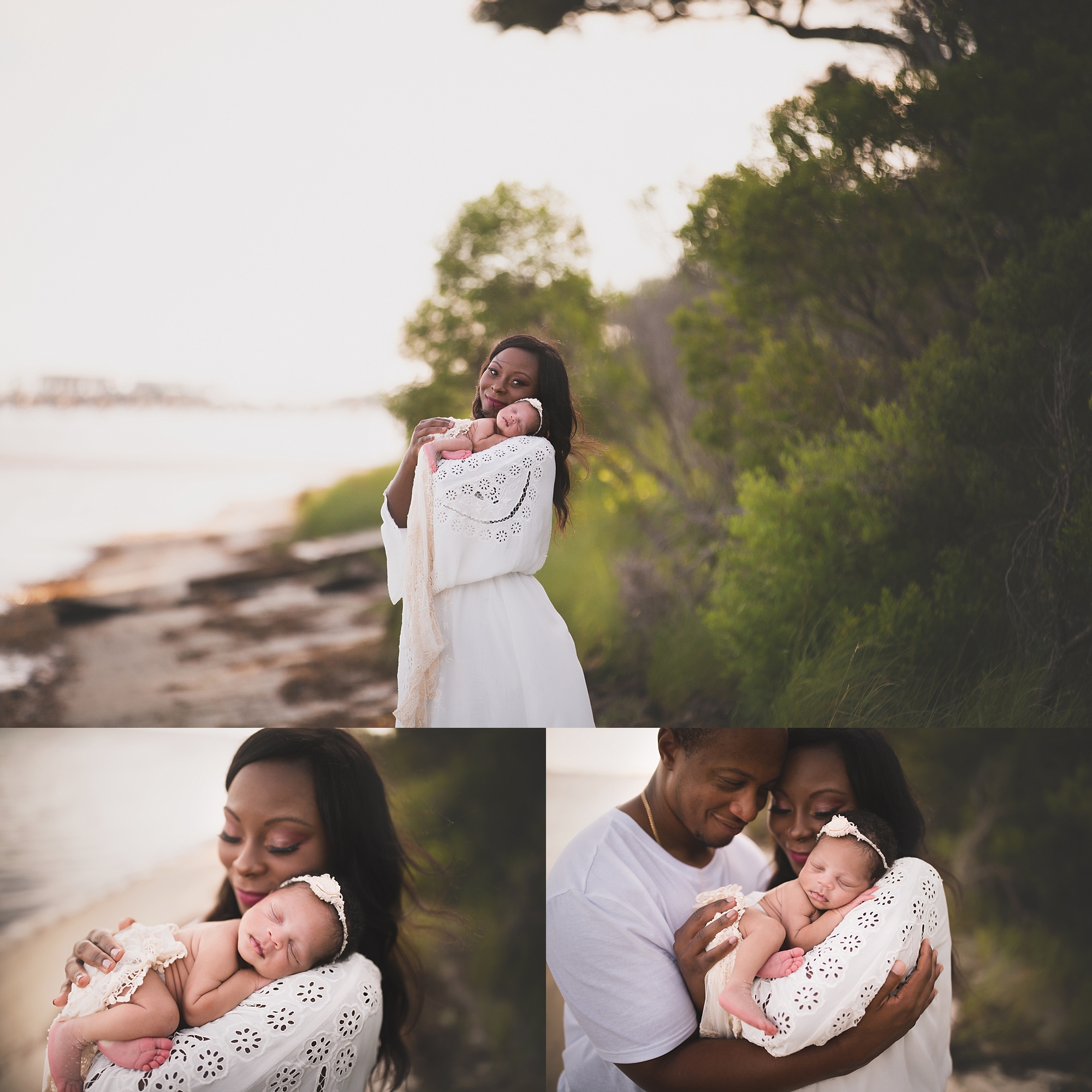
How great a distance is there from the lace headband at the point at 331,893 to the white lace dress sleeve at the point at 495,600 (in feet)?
2.70

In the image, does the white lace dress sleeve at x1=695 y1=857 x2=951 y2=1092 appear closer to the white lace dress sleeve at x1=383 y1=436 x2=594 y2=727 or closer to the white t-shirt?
the white t-shirt

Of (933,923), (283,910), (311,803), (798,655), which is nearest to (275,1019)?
(283,910)

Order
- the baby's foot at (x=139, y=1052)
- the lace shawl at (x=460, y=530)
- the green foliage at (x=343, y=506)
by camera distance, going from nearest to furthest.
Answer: the baby's foot at (x=139, y=1052) < the lace shawl at (x=460, y=530) < the green foliage at (x=343, y=506)

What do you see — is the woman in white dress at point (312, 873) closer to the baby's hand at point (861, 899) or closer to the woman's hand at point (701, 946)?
the woman's hand at point (701, 946)

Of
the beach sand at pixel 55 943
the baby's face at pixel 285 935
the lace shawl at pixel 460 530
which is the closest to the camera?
the baby's face at pixel 285 935

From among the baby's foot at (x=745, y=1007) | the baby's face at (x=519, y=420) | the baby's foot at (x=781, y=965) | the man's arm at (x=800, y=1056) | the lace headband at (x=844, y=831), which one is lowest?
the man's arm at (x=800, y=1056)

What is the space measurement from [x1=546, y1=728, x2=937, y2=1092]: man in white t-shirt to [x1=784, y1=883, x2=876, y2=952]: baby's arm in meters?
0.16

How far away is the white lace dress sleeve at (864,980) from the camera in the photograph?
7.35 ft

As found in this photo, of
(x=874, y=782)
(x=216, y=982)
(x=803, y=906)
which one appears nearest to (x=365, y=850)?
(x=216, y=982)

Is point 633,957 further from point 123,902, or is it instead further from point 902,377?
point 902,377

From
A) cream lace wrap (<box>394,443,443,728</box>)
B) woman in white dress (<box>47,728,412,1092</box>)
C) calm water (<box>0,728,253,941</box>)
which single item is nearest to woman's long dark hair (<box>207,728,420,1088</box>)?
woman in white dress (<box>47,728,412,1092</box>)

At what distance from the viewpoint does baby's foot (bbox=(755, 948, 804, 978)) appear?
7.50 ft

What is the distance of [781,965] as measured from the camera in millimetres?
2291

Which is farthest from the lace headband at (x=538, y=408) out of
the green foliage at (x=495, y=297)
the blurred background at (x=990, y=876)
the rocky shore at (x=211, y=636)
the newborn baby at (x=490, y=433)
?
the rocky shore at (x=211, y=636)
